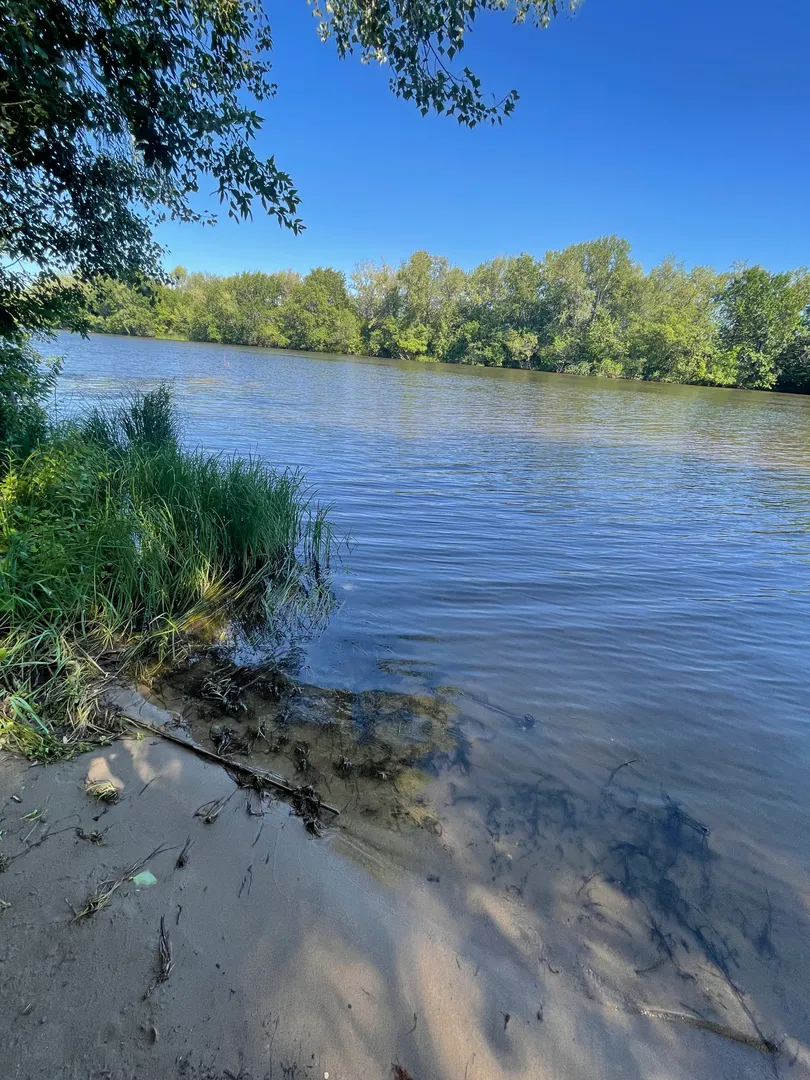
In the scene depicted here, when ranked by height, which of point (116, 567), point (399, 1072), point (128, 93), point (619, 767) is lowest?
point (619, 767)

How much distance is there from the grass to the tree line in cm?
5558

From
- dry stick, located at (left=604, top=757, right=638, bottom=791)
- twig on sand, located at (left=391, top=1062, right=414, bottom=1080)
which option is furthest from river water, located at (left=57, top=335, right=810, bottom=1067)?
twig on sand, located at (left=391, top=1062, right=414, bottom=1080)

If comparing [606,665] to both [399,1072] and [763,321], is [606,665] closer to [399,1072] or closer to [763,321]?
[399,1072]

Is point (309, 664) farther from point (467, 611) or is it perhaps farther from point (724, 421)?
point (724, 421)

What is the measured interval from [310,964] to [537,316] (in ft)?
285

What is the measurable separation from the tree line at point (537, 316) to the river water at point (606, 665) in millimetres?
54904

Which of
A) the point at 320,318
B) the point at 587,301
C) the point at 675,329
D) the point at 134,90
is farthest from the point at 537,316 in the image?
the point at 134,90

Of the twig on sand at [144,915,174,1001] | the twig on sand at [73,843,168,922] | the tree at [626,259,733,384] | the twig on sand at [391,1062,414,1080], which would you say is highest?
the tree at [626,259,733,384]

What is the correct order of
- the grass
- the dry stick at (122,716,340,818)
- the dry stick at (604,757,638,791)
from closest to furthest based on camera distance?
the dry stick at (122,716,340,818), the grass, the dry stick at (604,757,638,791)

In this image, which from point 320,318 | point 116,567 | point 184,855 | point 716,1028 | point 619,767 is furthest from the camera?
point 320,318

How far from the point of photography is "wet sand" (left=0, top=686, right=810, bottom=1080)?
1669 mm

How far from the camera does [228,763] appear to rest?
2.90 meters

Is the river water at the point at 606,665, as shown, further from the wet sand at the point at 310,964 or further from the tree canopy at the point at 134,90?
the tree canopy at the point at 134,90

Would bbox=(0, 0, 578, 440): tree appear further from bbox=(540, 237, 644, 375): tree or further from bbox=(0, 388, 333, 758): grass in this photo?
bbox=(540, 237, 644, 375): tree
